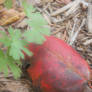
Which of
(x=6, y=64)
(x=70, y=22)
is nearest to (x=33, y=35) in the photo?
(x=6, y=64)

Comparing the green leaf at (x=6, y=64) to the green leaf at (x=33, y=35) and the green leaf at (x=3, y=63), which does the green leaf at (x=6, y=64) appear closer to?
the green leaf at (x=3, y=63)

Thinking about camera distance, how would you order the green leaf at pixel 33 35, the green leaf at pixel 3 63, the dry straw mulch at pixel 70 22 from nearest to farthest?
the green leaf at pixel 33 35, the green leaf at pixel 3 63, the dry straw mulch at pixel 70 22

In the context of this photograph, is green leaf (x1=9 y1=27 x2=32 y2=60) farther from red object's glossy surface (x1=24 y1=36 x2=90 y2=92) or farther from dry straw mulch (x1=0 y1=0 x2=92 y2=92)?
dry straw mulch (x1=0 y1=0 x2=92 y2=92)

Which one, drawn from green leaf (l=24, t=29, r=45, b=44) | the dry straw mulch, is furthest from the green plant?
the dry straw mulch

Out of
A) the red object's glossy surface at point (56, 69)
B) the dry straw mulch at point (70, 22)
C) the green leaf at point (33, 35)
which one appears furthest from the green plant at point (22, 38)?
the dry straw mulch at point (70, 22)

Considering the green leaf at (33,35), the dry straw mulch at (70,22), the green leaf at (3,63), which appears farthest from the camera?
the dry straw mulch at (70,22)

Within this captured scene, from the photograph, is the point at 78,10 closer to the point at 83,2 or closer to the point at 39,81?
the point at 83,2

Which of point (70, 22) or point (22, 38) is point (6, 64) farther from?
point (70, 22)

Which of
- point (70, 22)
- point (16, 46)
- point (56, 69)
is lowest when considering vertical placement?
point (56, 69)

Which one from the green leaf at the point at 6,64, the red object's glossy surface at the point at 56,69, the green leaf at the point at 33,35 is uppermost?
the green leaf at the point at 33,35
